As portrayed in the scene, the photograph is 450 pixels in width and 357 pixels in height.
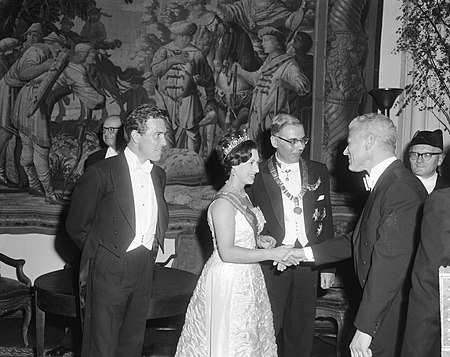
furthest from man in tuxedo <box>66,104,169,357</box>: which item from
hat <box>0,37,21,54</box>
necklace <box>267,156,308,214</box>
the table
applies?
hat <box>0,37,21,54</box>

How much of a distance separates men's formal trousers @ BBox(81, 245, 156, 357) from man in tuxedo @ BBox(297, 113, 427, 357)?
1.50m

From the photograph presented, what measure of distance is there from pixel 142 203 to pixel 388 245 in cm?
177

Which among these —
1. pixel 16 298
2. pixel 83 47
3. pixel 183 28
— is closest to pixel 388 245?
pixel 16 298

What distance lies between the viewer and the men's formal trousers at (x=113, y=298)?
4.34 meters

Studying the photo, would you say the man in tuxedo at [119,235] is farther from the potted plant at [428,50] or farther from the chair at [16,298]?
the potted plant at [428,50]

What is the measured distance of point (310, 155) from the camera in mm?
7293

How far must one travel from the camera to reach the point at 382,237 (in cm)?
339

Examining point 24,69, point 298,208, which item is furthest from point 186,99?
point 298,208

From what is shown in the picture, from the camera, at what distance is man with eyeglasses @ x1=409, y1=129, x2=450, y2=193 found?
5.59 m

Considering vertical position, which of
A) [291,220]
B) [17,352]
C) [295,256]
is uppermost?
[291,220]

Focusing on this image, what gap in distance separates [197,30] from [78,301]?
3.61 m

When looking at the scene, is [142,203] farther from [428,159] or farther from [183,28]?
[183,28]

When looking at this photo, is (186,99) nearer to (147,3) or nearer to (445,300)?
(147,3)

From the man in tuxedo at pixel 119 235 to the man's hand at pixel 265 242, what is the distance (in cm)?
69
